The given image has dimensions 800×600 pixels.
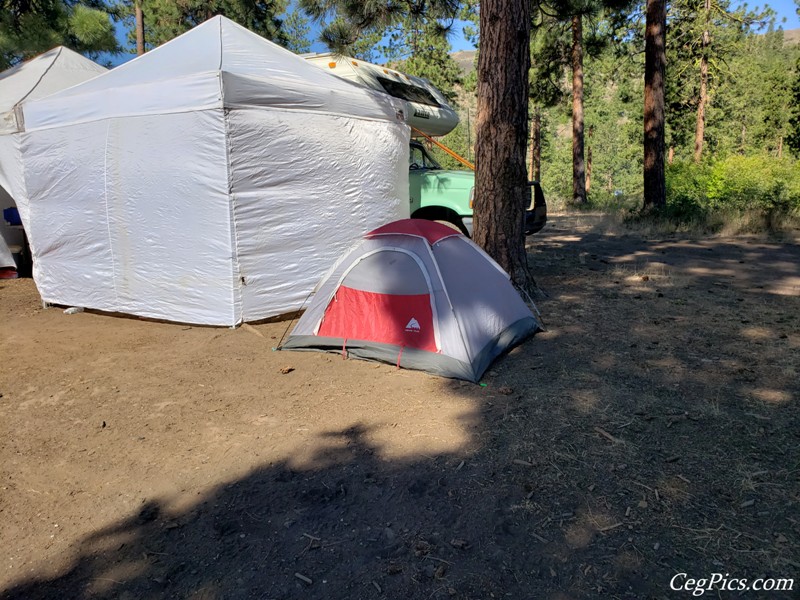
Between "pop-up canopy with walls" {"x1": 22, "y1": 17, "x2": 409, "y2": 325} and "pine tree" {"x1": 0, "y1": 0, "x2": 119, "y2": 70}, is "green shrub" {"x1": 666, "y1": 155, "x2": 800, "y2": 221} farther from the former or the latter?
"pine tree" {"x1": 0, "y1": 0, "x2": 119, "y2": 70}

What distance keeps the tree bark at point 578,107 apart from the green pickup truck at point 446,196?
10919 mm

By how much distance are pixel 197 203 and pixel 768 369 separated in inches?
216

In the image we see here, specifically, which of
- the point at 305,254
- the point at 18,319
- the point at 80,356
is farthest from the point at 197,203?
the point at 18,319

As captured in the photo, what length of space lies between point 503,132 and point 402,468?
428cm

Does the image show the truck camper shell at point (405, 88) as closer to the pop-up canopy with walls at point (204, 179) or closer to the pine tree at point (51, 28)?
the pop-up canopy with walls at point (204, 179)

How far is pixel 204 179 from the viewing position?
5.87 meters

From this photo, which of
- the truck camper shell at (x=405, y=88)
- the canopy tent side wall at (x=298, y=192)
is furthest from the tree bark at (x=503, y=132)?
the truck camper shell at (x=405, y=88)

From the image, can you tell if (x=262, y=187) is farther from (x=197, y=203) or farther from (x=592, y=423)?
(x=592, y=423)

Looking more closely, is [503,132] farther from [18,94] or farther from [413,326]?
[18,94]

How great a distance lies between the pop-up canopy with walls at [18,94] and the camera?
285 inches

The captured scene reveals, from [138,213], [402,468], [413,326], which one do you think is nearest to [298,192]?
[138,213]

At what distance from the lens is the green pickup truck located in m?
8.21

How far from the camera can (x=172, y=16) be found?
17.4 meters

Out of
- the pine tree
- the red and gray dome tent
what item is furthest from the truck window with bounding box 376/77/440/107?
the pine tree
